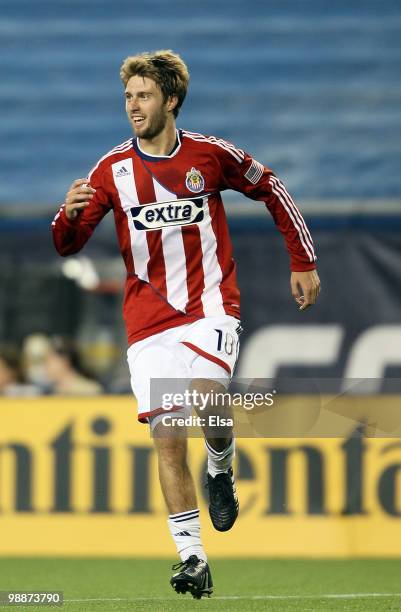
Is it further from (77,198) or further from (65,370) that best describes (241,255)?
(77,198)

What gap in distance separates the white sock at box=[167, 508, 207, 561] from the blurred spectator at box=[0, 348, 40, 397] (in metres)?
4.55

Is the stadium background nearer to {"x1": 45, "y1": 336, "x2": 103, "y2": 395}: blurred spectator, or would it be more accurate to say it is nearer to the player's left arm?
{"x1": 45, "y1": 336, "x2": 103, "y2": 395}: blurred spectator

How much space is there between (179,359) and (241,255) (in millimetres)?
4781

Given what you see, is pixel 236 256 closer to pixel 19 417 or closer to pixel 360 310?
pixel 360 310

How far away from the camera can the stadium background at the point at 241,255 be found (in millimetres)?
9070

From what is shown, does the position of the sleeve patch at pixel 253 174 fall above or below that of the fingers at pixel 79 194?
above

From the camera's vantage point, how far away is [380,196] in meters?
→ 12.1

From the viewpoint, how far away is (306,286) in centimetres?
588

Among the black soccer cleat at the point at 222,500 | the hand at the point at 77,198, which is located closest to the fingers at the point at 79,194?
the hand at the point at 77,198

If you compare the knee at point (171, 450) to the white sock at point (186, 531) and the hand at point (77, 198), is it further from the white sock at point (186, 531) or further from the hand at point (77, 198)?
the hand at point (77, 198)

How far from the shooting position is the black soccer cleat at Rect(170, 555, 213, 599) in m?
5.39

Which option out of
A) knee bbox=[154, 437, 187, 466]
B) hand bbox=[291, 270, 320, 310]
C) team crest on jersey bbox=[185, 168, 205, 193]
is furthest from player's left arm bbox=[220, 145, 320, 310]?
knee bbox=[154, 437, 187, 466]

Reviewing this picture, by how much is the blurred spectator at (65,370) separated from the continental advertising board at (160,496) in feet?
2.78

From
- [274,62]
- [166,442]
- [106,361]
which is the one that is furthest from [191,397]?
[274,62]
